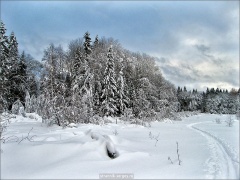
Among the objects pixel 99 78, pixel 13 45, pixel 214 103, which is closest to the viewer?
pixel 99 78

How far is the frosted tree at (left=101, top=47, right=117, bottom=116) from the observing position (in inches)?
1260

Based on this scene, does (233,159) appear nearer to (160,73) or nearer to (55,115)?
(55,115)

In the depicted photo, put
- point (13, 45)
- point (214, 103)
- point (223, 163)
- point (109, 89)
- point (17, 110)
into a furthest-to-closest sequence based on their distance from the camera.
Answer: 1. point (214, 103)
2. point (13, 45)
3. point (109, 89)
4. point (17, 110)
5. point (223, 163)

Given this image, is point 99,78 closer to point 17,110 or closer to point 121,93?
point 121,93

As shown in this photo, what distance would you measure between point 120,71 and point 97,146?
26.5m

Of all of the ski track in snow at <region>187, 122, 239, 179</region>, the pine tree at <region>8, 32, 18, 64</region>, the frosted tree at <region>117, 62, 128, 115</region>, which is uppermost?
the pine tree at <region>8, 32, 18, 64</region>

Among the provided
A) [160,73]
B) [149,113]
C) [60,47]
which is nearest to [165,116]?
[149,113]

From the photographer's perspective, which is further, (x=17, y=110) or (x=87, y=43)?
(x=87, y=43)

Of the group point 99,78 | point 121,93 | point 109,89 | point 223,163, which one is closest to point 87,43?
point 99,78

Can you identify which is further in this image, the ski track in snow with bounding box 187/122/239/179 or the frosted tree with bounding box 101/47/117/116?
the frosted tree with bounding box 101/47/117/116

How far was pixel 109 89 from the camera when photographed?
3238 centimetres

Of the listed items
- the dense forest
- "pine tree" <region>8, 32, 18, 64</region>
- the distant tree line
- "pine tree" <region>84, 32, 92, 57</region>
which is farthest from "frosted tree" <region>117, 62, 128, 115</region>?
the distant tree line

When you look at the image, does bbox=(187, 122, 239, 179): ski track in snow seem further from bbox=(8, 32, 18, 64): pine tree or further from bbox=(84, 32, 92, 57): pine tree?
bbox=(8, 32, 18, 64): pine tree

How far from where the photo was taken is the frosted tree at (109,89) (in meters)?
32.0
